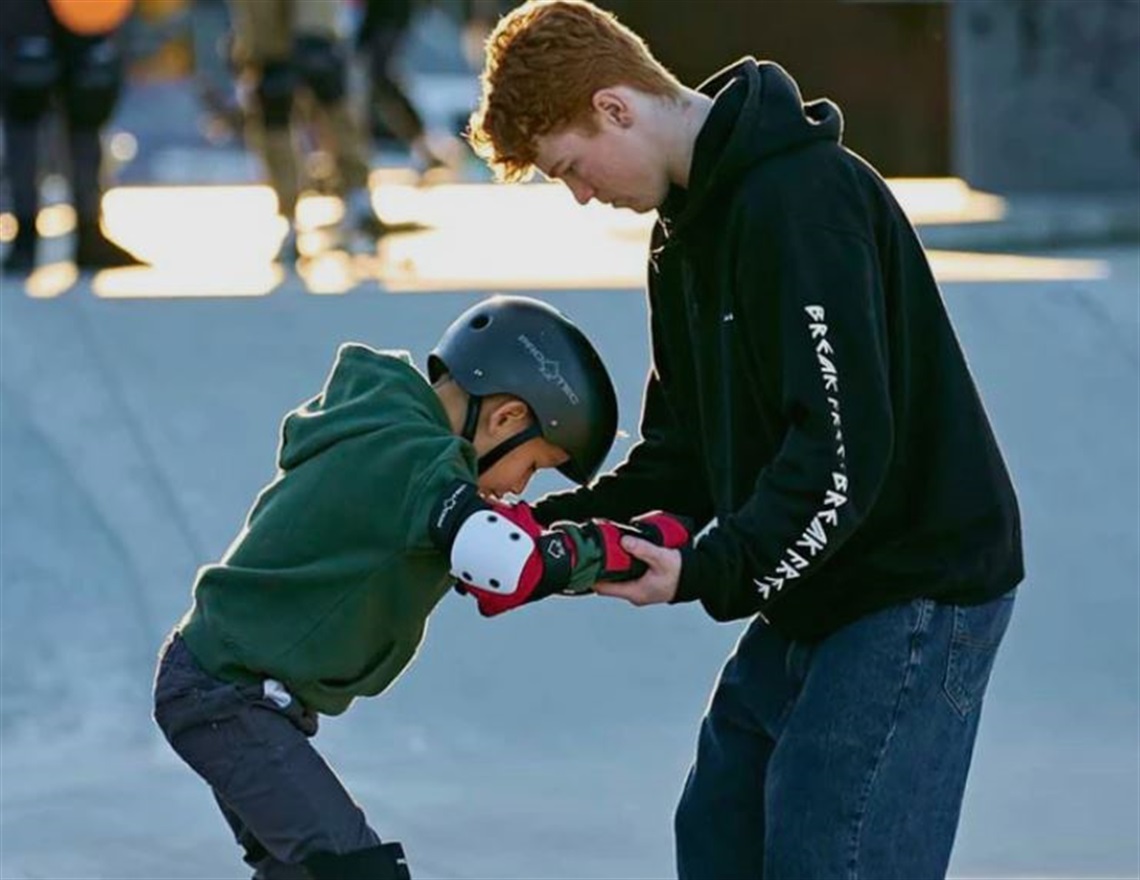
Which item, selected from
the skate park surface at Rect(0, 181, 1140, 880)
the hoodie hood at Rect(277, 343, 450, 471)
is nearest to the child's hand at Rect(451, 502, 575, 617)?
the hoodie hood at Rect(277, 343, 450, 471)

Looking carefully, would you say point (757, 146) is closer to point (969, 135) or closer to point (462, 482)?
point (462, 482)

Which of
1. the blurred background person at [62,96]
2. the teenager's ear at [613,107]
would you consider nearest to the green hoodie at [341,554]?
the teenager's ear at [613,107]

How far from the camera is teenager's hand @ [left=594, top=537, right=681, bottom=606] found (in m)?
3.34

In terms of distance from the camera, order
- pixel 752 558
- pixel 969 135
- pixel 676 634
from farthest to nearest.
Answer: pixel 969 135 < pixel 676 634 < pixel 752 558

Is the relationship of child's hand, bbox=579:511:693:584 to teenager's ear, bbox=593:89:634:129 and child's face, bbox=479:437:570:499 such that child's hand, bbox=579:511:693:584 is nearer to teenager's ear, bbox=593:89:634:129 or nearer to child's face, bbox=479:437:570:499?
child's face, bbox=479:437:570:499

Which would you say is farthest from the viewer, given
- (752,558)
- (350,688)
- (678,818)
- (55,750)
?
(55,750)

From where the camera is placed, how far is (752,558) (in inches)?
132

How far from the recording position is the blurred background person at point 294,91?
10203mm

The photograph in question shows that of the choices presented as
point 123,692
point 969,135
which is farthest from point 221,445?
point 969,135

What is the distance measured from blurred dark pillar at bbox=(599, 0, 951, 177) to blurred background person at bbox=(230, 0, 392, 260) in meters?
9.37

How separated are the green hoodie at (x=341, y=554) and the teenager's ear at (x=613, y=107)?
1.37 ft

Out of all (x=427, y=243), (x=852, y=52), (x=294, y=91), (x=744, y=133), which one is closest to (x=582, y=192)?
(x=744, y=133)

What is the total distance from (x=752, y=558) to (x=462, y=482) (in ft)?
1.21

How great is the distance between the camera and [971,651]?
3572 millimetres
